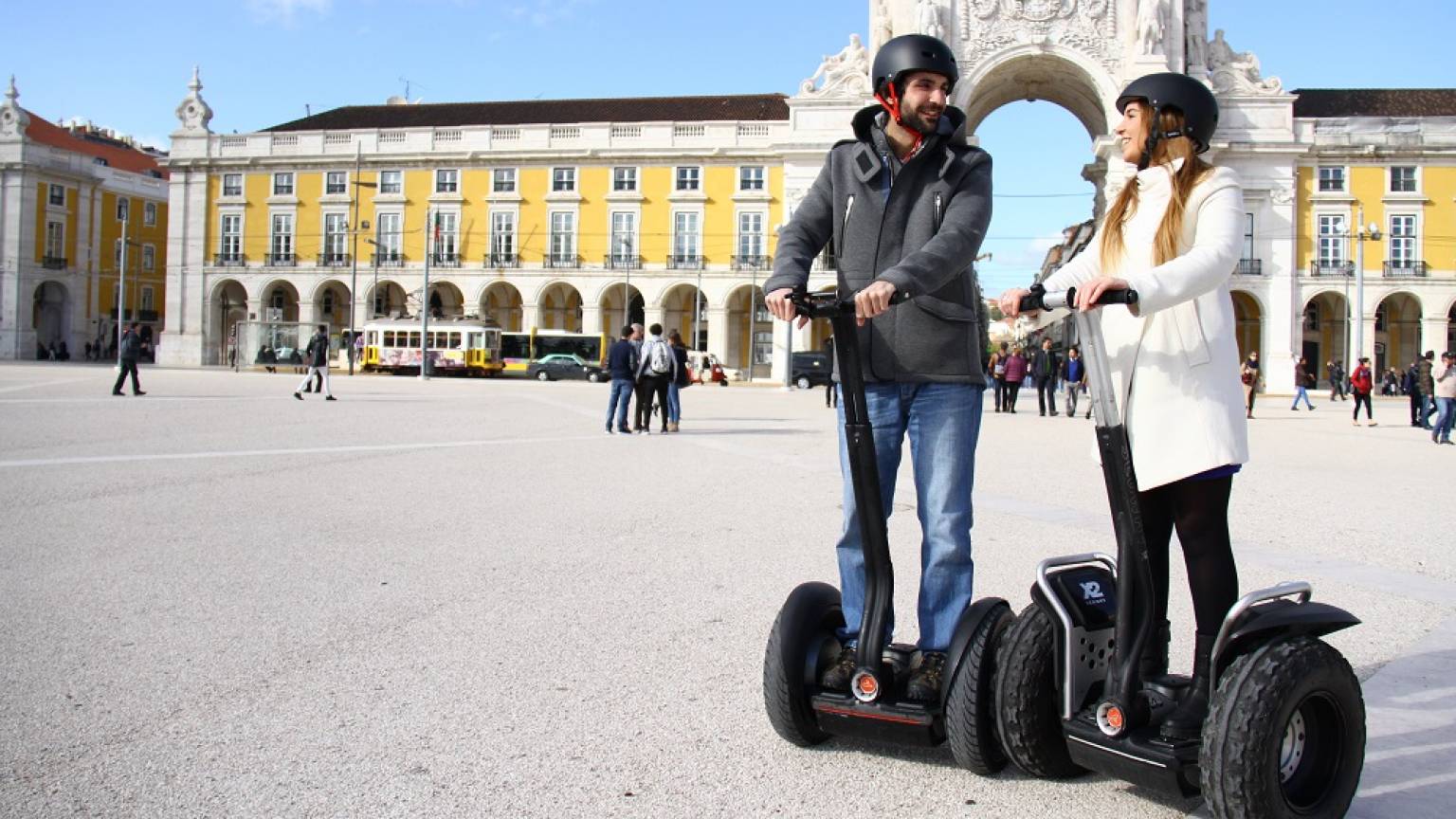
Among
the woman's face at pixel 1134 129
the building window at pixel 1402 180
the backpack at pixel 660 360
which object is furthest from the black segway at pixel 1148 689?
the building window at pixel 1402 180

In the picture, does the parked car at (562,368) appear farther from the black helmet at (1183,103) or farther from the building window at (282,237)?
the black helmet at (1183,103)

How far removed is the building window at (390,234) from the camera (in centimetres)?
5841

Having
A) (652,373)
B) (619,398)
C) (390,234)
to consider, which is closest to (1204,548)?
(652,373)

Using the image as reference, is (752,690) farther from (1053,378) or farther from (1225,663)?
(1053,378)

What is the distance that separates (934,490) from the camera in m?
3.24

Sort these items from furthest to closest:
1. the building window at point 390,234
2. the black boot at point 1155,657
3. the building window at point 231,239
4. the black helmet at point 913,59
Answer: the building window at point 231,239 < the building window at point 390,234 < the black helmet at point 913,59 < the black boot at point 1155,657

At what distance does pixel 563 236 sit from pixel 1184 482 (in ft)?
182

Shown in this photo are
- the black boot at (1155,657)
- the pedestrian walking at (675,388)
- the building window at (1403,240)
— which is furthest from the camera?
the building window at (1403,240)

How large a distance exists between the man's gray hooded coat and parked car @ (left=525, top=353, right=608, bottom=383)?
48462 millimetres

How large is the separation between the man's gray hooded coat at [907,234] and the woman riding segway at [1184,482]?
1.02 feet

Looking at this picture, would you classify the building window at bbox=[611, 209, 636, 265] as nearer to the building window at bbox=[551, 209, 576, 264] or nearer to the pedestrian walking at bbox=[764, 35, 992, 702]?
the building window at bbox=[551, 209, 576, 264]

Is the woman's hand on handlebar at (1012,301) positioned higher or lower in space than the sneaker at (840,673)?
higher

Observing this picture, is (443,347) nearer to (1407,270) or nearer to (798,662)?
(1407,270)

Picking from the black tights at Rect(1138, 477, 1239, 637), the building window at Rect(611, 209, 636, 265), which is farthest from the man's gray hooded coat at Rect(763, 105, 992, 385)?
the building window at Rect(611, 209, 636, 265)
